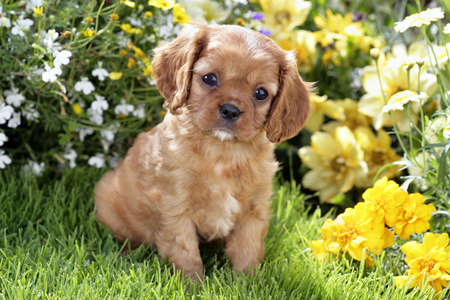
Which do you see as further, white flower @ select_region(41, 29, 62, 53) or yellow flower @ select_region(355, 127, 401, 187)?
yellow flower @ select_region(355, 127, 401, 187)

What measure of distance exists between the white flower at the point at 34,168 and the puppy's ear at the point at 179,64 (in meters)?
1.28

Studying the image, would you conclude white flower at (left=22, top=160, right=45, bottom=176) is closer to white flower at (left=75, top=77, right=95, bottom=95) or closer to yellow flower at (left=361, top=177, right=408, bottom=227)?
white flower at (left=75, top=77, right=95, bottom=95)

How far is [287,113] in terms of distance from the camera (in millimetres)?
2230

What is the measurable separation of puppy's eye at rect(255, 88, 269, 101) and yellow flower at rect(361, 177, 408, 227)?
0.79m

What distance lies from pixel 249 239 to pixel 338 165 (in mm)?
1199

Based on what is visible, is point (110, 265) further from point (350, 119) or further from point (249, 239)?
point (350, 119)

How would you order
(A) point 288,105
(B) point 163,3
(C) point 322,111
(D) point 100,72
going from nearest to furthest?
1. (A) point 288,105
2. (B) point 163,3
3. (D) point 100,72
4. (C) point 322,111

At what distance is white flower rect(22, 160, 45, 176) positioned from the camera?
3092 millimetres

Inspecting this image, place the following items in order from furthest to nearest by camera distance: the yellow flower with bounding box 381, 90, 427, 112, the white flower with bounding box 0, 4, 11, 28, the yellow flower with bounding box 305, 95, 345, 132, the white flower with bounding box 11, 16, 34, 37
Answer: the yellow flower with bounding box 305, 95, 345, 132 → the white flower with bounding box 11, 16, 34, 37 → the white flower with bounding box 0, 4, 11, 28 → the yellow flower with bounding box 381, 90, 427, 112

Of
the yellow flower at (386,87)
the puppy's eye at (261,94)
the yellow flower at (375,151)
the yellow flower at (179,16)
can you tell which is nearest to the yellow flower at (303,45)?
the yellow flower at (386,87)

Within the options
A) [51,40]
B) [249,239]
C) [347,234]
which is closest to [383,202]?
[347,234]

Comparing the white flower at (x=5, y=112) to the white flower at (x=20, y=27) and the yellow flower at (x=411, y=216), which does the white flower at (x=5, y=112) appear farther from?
the yellow flower at (x=411, y=216)

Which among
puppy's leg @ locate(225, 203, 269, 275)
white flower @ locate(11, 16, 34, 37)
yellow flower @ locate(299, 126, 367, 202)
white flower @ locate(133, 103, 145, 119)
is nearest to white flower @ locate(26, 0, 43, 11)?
white flower @ locate(11, 16, 34, 37)

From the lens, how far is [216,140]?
221cm
